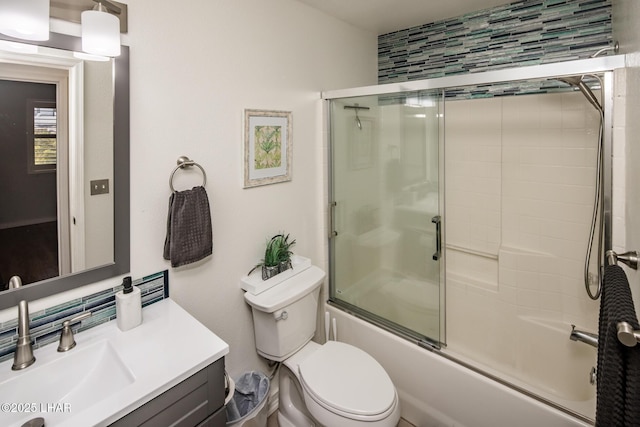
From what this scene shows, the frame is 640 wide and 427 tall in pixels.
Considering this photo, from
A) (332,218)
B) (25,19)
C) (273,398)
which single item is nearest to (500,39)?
(332,218)

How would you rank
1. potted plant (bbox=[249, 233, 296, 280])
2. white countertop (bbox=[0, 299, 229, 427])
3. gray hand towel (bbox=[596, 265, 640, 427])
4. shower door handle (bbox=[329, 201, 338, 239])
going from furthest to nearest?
shower door handle (bbox=[329, 201, 338, 239]) → potted plant (bbox=[249, 233, 296, 280]) → white countertop (bbox=[0, 299, 229, 427]) → gray hand towel (bbox=[596, 265, 640, 427])

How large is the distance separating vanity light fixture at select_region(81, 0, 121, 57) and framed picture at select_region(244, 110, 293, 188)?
2.14 ft

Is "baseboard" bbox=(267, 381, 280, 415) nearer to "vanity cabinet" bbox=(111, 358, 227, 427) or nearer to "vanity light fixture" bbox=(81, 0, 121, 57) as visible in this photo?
"vanity cabinet" bbox=(111, 358, 227, 427)

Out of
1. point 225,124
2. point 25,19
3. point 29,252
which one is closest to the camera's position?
point 25,19

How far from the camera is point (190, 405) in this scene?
111 cm

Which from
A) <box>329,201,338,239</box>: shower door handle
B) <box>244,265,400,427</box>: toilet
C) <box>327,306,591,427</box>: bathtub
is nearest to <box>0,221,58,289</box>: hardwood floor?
<box>244,265,400,427</box>: toilet

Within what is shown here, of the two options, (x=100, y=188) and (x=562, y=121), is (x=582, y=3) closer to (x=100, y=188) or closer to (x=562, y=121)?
(x=562, y=121)

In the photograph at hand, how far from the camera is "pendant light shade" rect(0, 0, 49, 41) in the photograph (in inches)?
40.1

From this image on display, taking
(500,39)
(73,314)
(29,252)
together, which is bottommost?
(73,314)

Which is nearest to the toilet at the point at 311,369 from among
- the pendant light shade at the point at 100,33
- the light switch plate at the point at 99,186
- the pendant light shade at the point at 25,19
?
the light switch plate at the point at 99,186

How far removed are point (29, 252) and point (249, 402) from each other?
120cm

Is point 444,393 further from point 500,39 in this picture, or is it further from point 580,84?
point 500,39

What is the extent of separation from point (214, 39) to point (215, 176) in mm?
657

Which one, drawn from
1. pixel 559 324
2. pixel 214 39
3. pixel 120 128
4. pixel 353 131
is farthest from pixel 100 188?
pixel 559 324
